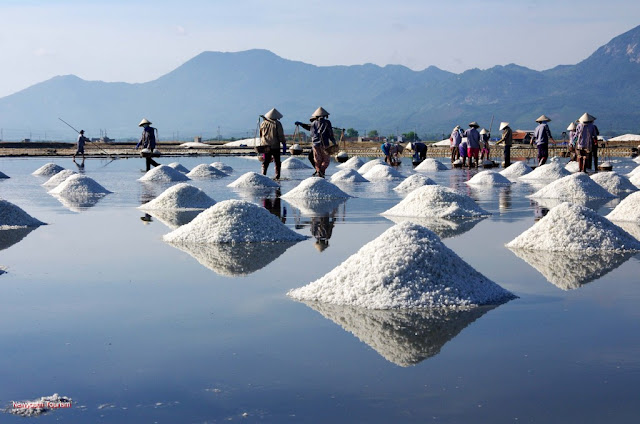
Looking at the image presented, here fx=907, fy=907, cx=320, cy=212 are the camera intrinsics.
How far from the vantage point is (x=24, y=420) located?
4090 millimetres

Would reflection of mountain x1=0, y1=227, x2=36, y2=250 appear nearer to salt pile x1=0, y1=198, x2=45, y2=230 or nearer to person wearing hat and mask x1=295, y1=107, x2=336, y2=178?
salt pile x1=0, y1=198, x2=45, y2=230

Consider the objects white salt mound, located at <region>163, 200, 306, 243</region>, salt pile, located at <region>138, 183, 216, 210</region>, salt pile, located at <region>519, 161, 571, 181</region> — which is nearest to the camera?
white salt mound, located at <region>163, 200, 306, 243</region>

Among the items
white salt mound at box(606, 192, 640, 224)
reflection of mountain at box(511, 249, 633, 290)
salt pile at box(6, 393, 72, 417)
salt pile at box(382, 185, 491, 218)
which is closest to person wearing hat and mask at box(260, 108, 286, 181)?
salt pile at box(382, 185, 491, 218)

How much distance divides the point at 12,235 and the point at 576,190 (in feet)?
32.2

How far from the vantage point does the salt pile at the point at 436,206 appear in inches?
488

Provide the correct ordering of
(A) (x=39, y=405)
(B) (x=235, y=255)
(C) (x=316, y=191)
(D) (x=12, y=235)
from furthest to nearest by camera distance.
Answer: (C) (x=316, y=191), (D) (x=12, y=235), (B) (x=235, y=255), (A) (x=39, y=405)

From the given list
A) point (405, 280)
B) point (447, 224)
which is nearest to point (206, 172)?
point (447, 224)

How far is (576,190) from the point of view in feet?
52.7

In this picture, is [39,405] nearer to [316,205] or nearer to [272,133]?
[316,205]

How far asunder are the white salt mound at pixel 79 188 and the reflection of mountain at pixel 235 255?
854 cm

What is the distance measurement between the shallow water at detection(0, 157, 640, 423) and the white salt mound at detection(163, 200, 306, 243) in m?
0.61

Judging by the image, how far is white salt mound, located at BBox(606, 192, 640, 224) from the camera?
463 inches

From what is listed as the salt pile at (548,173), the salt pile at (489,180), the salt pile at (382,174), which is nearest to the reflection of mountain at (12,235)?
the salt pile at (489,180)

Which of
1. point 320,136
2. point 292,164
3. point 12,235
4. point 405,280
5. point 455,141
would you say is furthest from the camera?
point 455,141
